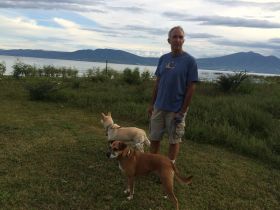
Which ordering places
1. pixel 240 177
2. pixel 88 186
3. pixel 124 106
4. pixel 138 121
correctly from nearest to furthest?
pixel 88 186
pixel 240 177
pixel 138 121
pixel 124 106

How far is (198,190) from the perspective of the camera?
21.5ft

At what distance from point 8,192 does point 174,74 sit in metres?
2.89

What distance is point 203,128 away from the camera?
10.2 meters

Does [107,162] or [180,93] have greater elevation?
[180,93]

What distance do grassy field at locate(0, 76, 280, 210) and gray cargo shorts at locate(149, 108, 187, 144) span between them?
0.79 meters

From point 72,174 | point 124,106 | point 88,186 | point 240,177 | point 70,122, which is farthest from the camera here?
point 124,106

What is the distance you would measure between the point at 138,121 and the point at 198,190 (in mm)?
5338

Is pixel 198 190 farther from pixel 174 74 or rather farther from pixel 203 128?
pixel 203 128

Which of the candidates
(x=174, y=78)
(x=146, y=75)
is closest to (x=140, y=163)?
(x=174, y=78)

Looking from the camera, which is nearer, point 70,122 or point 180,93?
point 180,93

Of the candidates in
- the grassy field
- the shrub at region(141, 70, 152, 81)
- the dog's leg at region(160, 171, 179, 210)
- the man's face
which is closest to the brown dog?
the dog's leg at region(160, 171, 179, 210)

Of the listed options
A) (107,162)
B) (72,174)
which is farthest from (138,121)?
(72,174)

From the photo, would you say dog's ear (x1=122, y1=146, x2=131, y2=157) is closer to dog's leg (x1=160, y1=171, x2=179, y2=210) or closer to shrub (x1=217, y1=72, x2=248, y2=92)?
dog's leg (x1=160, y1=171, x2=179, y2=210)

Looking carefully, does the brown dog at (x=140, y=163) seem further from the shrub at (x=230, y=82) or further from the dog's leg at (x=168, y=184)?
the shrub at (x=230, y=82)
